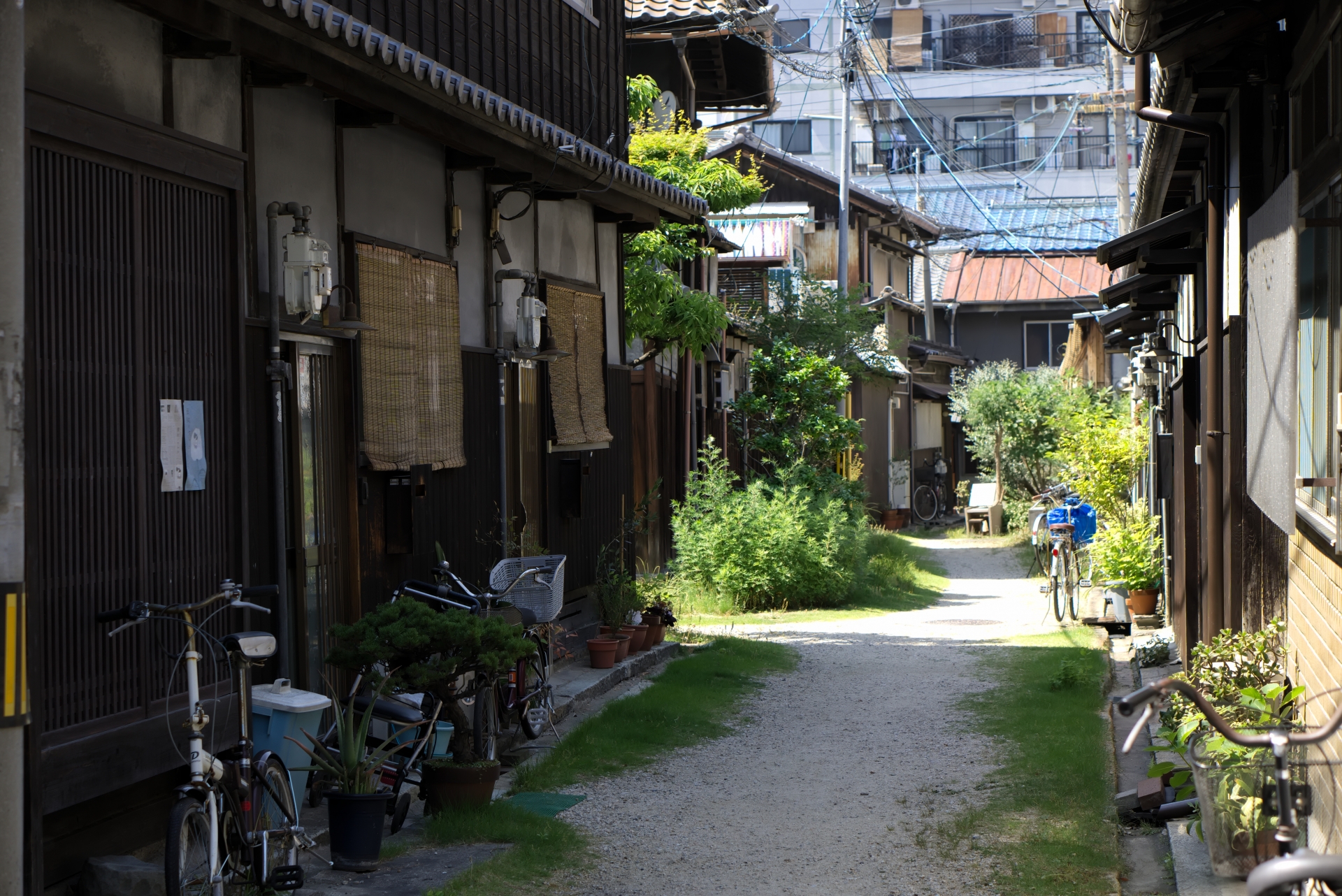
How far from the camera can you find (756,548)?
1761 centimetres

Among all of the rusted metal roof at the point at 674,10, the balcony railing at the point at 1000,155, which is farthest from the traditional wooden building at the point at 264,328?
the balcony railing at the point at 1000,155

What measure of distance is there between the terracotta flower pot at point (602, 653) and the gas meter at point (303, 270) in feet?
18.3

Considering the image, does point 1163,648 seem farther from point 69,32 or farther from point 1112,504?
point 69,32

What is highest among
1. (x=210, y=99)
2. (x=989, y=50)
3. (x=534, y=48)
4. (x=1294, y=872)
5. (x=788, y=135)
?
(x=989, y=50)

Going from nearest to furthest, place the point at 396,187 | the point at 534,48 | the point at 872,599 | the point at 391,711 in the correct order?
1. the point at 391,711
2. the point at 396,187
3. the point at 534,48
4. the point at 872,599

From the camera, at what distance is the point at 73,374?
548 centimetres

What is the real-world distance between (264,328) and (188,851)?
289 cm

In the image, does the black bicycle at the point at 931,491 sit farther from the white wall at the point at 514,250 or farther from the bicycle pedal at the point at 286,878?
the bicycle pedal at the point at 286,878

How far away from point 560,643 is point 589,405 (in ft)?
→ 7.54

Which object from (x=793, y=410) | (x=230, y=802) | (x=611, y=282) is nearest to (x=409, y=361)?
(x=230, y=802)

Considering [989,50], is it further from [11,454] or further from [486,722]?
[11,454]

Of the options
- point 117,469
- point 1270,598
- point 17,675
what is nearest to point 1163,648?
point 1270,598

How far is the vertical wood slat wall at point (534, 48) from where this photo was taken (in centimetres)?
954

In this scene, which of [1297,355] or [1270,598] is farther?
[1270,598]
